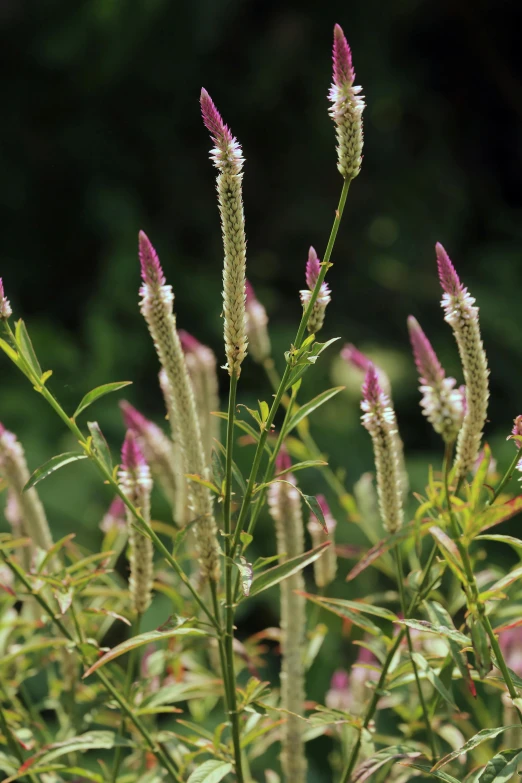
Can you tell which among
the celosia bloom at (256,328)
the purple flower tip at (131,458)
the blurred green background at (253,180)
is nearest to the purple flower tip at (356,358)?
the celosia bloom at (256,328)

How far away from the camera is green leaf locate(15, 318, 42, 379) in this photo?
471mm

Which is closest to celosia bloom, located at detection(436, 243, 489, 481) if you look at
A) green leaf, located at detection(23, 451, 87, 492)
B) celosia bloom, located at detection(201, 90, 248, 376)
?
celosia bloom, located at detection(201, 90, 248, 376)

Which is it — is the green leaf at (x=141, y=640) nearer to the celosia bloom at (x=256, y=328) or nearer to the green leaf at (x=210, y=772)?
the green leaf at (x=210, y=772)

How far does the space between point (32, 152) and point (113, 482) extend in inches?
107

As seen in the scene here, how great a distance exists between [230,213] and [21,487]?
30 cm

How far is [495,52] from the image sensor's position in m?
3.34

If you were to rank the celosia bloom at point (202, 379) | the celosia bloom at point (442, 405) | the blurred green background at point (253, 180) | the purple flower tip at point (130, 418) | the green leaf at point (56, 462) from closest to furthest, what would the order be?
the celosia bloom at point (442, 405) → the green leaf at point (56, 462) → the purple flower tip at point (130, 418) → the celosia bloom at point (202, 379) → the blurred green background at point (253, 180)

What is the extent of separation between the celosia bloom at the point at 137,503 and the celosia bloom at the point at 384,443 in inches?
5.5

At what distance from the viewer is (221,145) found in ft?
1.39

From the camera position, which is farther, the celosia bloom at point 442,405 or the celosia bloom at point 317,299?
the celosia bloom at point 317,299

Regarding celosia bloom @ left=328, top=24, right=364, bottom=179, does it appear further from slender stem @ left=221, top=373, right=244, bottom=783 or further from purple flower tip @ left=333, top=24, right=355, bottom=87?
slender stem @ left=221, top=373, right=244, bottom=783

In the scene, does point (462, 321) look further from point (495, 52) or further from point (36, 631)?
point (495, 52)

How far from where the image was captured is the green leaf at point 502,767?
0.41 meters

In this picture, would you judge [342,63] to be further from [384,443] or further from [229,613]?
[229,613]
